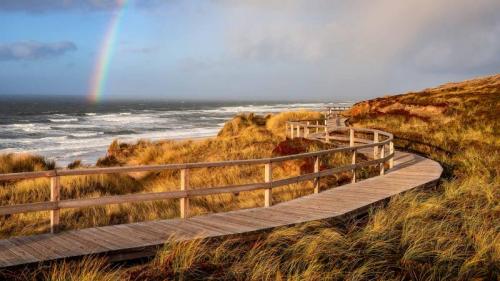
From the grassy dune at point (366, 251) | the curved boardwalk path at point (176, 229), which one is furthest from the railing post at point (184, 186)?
the grassy dune at point (366, 251)

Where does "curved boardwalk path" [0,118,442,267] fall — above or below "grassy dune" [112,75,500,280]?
above

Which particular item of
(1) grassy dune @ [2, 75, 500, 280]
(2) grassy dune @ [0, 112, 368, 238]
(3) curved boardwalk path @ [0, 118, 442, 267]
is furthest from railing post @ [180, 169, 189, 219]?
(2) grassy dune @ [0, 112, 368, 238]

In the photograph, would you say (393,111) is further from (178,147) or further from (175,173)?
(175,173)

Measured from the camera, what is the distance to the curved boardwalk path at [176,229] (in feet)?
21.1

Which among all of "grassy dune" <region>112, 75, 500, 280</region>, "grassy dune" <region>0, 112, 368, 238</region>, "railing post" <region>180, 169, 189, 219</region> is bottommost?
"grassy dune" <region>0, 112, 368, 238</region>

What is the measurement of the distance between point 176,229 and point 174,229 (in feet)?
0.11

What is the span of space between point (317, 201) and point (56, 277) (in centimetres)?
565

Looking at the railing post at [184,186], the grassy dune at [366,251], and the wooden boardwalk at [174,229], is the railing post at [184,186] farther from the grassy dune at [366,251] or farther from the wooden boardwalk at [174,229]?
the grassy dune at [366,251]

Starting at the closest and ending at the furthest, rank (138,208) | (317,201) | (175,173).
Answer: (317,201)
(138,208)
(175,173)

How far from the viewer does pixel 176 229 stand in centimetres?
770

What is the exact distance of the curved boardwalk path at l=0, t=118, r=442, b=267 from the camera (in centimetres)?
644

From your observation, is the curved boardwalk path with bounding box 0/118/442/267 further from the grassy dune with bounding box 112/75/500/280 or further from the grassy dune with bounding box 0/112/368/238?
the grassy dune with bounding box 0/112/368/238

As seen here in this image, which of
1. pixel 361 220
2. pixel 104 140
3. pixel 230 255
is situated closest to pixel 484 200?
pixel 361 220

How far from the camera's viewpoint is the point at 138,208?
12.0 m
